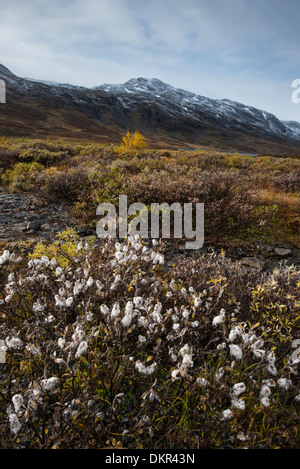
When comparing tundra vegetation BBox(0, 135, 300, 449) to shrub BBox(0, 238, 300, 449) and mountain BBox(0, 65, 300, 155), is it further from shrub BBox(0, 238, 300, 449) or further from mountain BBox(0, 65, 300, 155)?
mountain BBox(0, 65, 300, 155)

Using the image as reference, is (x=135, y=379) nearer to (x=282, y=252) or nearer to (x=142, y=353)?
(x=142, y=353)

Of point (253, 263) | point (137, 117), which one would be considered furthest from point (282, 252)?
point (137, 117)

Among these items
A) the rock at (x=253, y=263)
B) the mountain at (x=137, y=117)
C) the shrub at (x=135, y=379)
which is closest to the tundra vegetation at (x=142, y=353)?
the shrub at (x=135, y=379)

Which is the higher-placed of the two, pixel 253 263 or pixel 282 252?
pixel 282 252

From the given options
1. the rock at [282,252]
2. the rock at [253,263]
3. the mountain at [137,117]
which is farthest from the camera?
the mountain at [137,117]

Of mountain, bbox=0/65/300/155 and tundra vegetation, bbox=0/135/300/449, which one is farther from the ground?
mountain, bbox=0/65/300/155

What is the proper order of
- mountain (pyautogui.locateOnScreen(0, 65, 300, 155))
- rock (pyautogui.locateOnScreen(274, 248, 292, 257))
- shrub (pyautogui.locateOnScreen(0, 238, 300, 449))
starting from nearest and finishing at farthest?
shrub (pyautogui.locateOnScreen(0, 238, 300, 449)) → rock (pyautogui.locateOnScreen(274, 248, 292, 257)) → mountain (pyautogui.locateOnScreen(0, 65, 300, 155))

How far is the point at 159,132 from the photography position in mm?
126438

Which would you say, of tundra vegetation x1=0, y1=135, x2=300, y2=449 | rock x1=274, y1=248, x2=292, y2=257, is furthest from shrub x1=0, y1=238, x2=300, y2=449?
rock x1=274, y1=248, x2=292, y2=257

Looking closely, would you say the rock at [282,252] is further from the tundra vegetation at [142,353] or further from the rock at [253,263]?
the tundra vegetation at [142,353]

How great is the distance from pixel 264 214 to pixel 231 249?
6.71 ft

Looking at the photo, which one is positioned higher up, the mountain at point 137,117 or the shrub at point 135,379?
the mountain at point 137,117

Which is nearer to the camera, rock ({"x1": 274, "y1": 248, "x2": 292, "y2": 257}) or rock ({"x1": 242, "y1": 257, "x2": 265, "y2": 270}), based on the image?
rock ({"x1": 242, "y1": 257, "x2": 265, "y2": 270})
